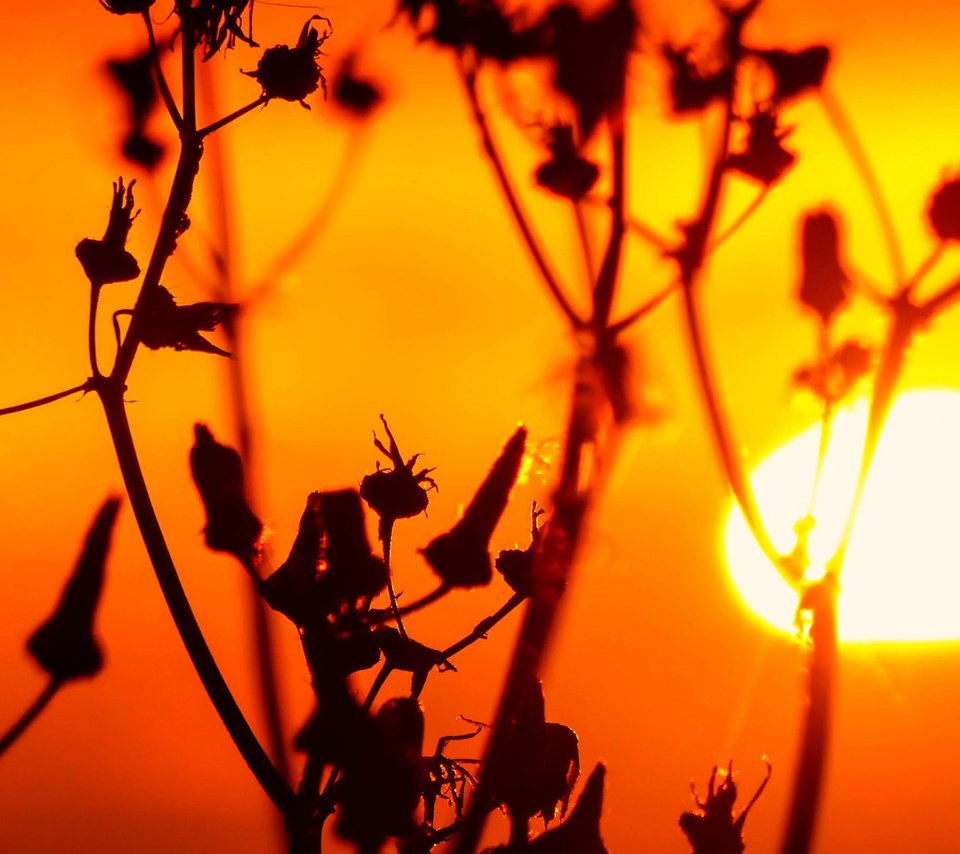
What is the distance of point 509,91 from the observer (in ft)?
8.11

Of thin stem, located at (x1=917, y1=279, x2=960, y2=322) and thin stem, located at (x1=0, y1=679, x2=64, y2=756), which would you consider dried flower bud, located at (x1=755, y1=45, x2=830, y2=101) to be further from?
thin stem, located at (x1=0, y1=679, x2=64, y2=756)

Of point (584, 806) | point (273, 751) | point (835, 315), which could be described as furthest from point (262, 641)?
point (835, 315)

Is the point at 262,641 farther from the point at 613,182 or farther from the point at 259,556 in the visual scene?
the point at 613,182

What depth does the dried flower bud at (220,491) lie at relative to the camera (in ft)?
5.91

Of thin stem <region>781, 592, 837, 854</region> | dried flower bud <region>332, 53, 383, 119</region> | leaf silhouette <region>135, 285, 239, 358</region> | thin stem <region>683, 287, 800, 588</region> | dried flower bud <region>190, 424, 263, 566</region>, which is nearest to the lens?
thin stem <region>781, 592, 837, 854</region>

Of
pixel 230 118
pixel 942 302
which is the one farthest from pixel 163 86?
pixel 942 302

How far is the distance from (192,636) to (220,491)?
19 centimetres

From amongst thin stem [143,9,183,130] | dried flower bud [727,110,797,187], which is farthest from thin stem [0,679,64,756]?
dried flower bud [727,110,797,187]

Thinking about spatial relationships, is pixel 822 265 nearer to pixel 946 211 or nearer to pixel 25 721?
pixel 946 211

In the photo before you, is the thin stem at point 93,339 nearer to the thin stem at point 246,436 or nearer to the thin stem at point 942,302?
the thin stem at point 246,436

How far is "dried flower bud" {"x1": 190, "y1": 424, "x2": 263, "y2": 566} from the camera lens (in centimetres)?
180

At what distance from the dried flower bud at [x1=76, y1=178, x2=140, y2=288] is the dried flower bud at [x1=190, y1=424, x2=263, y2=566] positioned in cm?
29

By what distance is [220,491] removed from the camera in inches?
71.2

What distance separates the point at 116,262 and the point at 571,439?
2.17 ft
